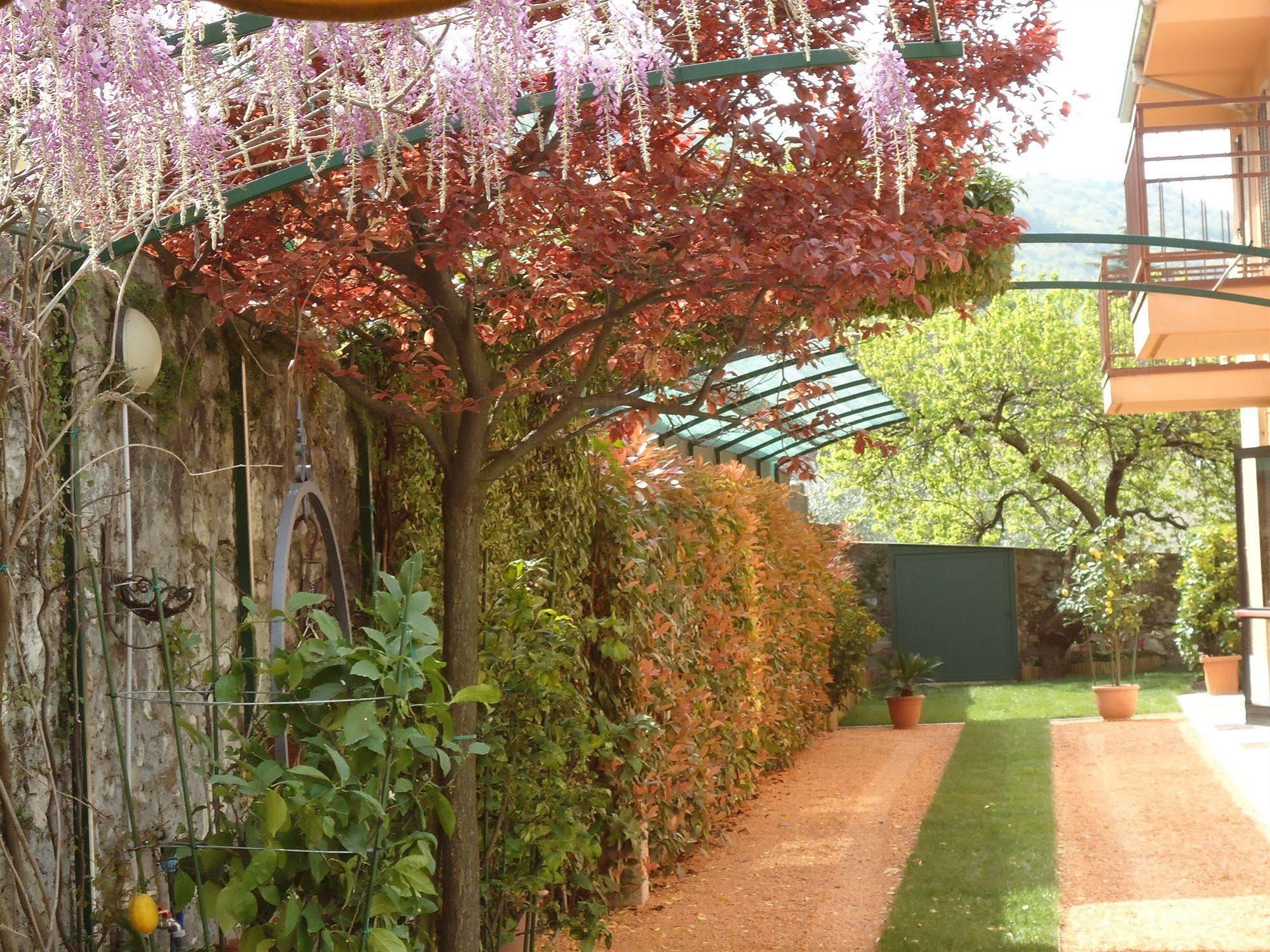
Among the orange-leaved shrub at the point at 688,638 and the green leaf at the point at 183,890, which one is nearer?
the green leaf at the point at 183,890

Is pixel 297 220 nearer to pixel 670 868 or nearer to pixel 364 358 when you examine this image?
pixel 364 358

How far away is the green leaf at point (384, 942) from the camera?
2811 millimetres

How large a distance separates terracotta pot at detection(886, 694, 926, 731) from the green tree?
5273 millimetres

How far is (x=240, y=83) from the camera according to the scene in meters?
2.79

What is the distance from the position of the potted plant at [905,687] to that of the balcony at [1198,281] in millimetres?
2894

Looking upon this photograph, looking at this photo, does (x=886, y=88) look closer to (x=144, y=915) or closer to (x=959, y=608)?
(x=144, y=915)

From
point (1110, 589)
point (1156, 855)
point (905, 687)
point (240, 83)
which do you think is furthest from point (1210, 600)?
point (240, 83)

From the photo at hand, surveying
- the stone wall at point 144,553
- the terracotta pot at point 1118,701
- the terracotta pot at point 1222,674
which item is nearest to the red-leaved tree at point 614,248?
the stone wall at point 144,553

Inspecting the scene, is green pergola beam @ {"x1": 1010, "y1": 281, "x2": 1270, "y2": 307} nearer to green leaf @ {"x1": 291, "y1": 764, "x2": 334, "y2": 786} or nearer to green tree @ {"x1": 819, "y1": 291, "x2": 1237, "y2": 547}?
green leaf @ {"x1": 291, "y1": 764, "x2": 334, "y2": 786}

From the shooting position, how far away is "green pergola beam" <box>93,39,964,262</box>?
295 cm

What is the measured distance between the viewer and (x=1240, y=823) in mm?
6547

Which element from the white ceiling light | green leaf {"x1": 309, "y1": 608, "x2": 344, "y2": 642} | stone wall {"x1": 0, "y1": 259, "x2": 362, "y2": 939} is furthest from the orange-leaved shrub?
the white ceiling light

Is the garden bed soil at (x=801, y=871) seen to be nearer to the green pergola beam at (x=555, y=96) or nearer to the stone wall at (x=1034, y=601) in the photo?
the green pergola beam at (x=555, y=96)

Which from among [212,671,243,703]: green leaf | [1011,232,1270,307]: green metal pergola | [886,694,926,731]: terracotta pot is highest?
[1011,232,1270,307]: green metal pergola
